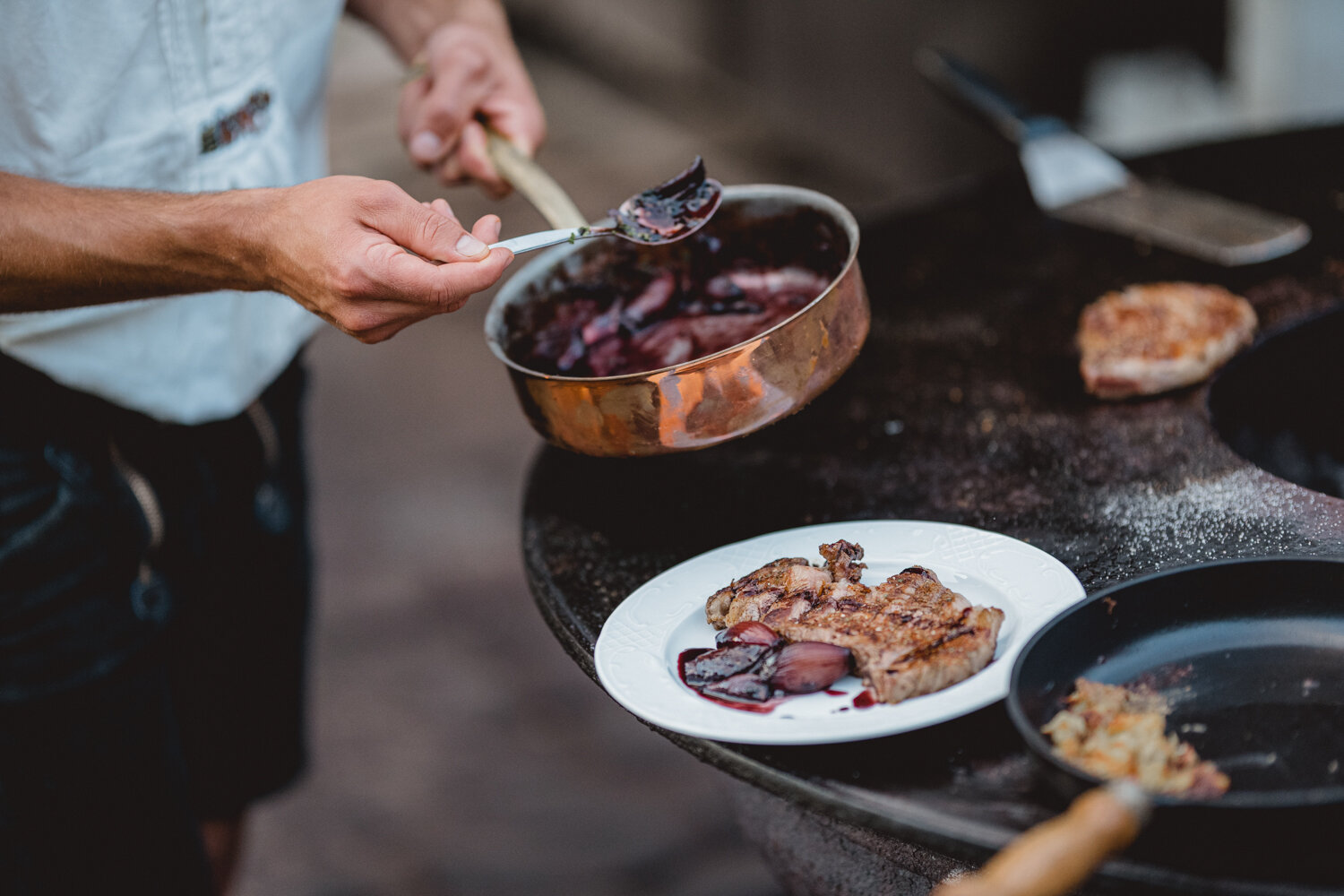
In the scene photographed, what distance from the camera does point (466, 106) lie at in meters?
1.94

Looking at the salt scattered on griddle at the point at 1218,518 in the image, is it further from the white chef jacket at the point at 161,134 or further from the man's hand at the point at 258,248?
the white chef jacket at the point at 161,134

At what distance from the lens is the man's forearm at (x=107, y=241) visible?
55.1 inches

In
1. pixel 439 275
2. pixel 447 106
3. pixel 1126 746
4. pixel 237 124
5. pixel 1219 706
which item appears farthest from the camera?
pixel 447 106

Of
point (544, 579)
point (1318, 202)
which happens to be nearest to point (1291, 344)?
point (1318, 202)

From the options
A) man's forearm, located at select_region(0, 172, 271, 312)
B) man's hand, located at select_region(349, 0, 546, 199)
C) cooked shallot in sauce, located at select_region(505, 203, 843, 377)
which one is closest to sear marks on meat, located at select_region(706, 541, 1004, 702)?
cooked shallot in sauce, located at select_region(505, 203, 843, 377)

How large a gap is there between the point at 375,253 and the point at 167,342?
2.26ft

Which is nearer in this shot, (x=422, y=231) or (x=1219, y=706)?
(x=1219, y=706)

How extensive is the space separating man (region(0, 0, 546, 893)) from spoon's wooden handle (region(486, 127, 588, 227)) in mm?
40

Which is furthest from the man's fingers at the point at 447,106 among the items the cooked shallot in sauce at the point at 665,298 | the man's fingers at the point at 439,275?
the man's fingers at the point at 439,275

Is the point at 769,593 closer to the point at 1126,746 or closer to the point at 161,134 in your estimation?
the point at 1126,746

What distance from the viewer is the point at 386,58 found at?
8.71 meters

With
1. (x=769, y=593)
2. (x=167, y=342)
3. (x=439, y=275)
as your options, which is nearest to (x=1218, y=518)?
(x=769, y=593)

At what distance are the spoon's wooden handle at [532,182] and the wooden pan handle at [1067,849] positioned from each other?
3.18 ft

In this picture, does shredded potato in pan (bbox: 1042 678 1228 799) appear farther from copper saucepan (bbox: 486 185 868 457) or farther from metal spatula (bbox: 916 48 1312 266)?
metal spatula (bbox: 916 48 1312 266)
